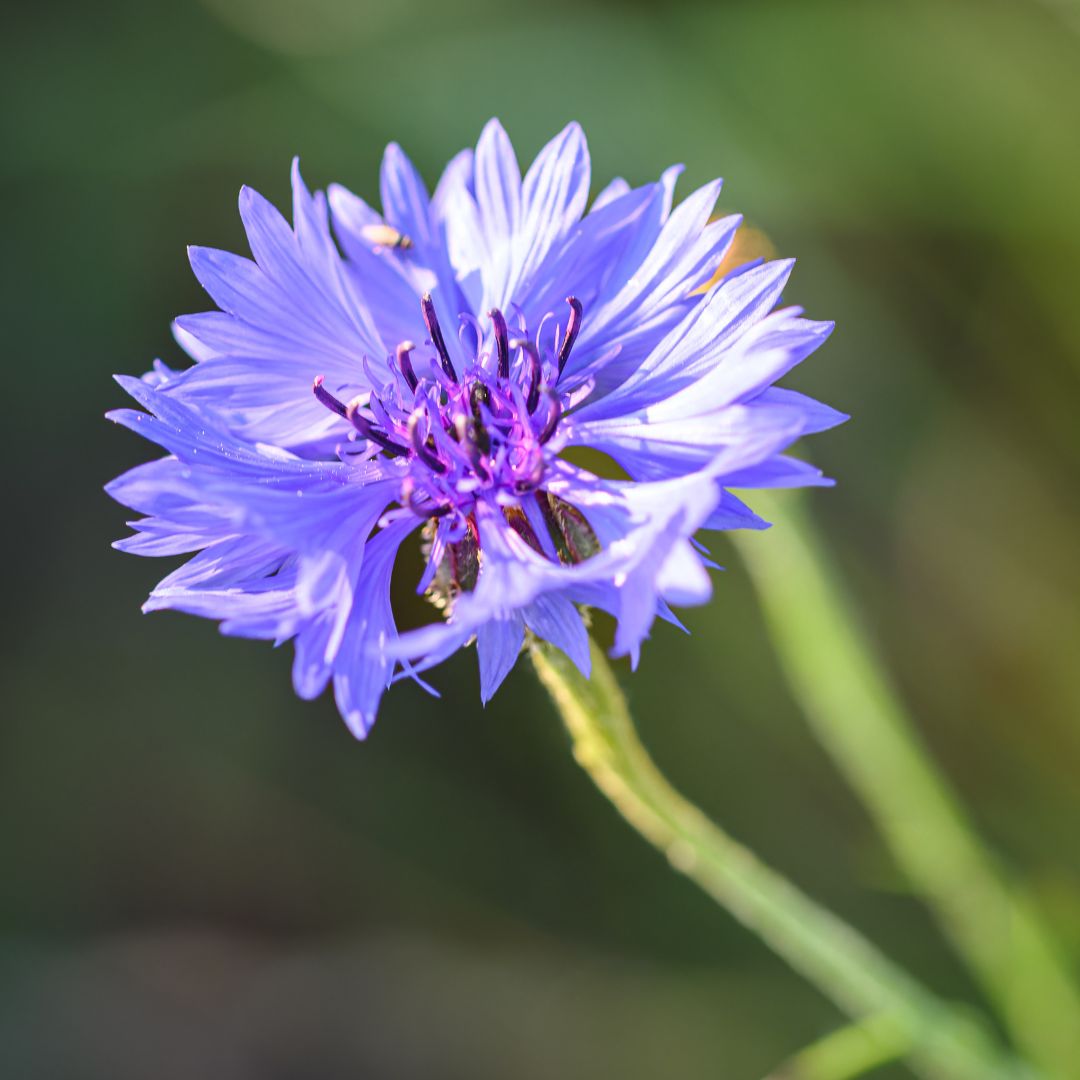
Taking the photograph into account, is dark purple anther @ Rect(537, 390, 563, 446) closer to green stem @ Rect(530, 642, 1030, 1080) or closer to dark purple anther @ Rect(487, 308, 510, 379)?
dark purple anther @ Rect(487, 308, 510, 379)

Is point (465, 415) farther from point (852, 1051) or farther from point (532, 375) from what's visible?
point (852, 1051)

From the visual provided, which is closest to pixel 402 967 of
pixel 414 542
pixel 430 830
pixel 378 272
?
pixel 430 830

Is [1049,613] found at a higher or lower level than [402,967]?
lower

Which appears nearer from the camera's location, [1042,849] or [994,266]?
[1042,849]

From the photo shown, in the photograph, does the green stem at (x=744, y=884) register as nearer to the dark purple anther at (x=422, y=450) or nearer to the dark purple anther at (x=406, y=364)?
the dark purple anther at (x=422, y=450)

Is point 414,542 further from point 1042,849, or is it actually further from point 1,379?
point 1042,849

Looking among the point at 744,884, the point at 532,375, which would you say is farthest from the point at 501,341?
the point at 744,884

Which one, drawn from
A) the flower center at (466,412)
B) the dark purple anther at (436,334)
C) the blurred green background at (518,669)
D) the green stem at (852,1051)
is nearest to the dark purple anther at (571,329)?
the flower center at (466,412)

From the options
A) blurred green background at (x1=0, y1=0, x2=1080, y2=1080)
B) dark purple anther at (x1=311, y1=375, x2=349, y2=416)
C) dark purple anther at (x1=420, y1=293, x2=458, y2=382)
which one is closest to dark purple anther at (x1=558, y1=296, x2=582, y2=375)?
dark purple anther at (x1=420, y1=293, x2=458, y2=382)
